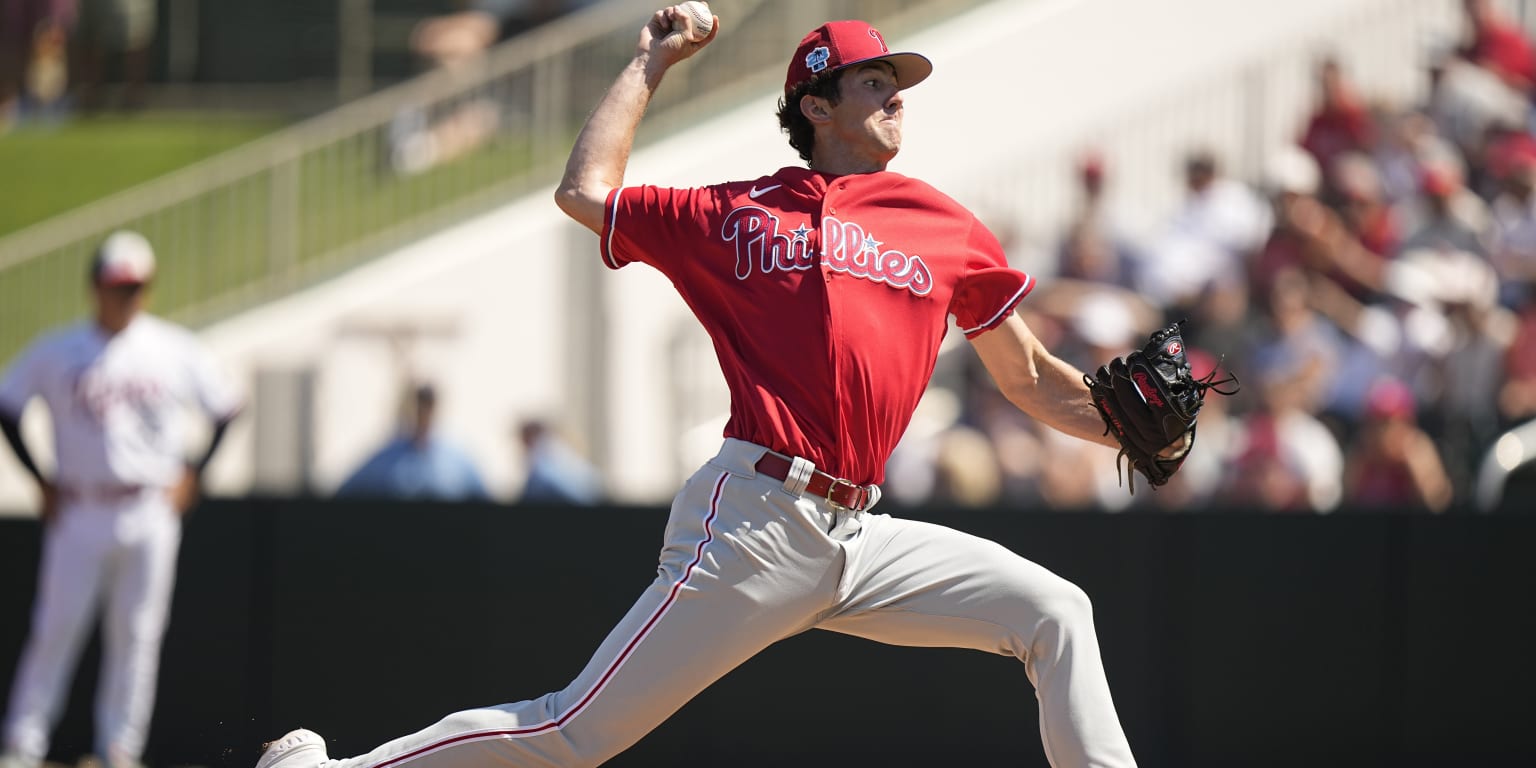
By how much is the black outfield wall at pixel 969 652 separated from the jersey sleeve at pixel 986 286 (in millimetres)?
3568

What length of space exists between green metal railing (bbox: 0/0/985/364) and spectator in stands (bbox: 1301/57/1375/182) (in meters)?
2.87

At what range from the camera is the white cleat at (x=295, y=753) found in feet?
15.8

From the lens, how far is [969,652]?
8602 millimetres

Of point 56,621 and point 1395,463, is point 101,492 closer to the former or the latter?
point 56,621

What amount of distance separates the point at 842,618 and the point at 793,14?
982cm

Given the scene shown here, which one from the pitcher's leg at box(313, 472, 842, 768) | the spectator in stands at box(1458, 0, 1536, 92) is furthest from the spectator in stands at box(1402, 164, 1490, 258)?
the pitcher's leg at box(313, 472, 842, 768)

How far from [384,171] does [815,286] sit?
33.5 feet

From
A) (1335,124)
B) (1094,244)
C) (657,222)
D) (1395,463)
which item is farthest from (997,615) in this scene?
(1335,124)

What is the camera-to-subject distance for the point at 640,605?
4738mm

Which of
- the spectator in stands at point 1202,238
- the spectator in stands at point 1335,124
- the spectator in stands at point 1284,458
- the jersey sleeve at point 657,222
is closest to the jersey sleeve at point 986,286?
the jersey sleeve at point 657,222

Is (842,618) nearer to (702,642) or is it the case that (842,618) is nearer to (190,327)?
(702,642)

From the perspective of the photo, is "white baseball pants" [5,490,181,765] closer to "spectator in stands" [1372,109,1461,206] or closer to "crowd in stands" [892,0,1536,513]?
"crowd in stands" [892,0,1536,513]

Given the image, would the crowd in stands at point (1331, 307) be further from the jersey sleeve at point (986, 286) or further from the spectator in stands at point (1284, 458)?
the jersey sleeve at point (986, 286)

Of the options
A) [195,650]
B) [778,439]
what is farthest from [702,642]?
[195,650]
